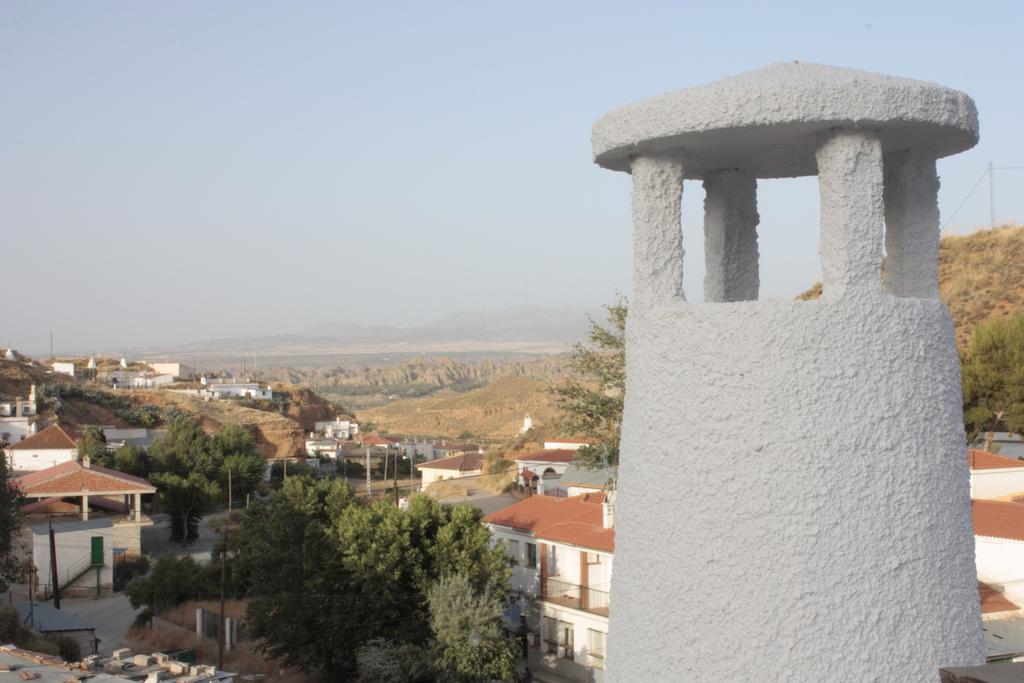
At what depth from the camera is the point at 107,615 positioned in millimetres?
32656

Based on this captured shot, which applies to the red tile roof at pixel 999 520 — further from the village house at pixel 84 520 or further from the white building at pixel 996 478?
the village house at pixel 84 520

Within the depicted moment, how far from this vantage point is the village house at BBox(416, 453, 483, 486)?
51.7 meters

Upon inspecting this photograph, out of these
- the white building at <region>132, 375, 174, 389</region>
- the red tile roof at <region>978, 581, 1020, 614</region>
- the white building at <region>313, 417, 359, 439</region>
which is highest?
the white building at <region>132, 375, 174, 389</region>

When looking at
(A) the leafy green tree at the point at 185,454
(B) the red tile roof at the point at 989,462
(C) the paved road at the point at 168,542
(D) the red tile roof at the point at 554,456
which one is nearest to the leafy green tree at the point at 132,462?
(A) the leafy green tree at the point at 185,454

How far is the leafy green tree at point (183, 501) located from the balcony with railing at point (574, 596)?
22.1 m

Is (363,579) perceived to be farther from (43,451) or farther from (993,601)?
(43,451)

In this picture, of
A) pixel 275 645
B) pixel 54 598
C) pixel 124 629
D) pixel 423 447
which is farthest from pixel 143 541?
pixel 423 447

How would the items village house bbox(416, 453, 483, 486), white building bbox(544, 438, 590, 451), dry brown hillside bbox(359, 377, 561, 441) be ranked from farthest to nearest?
dry brown hillside bbox(359, 377, 561, 441)
village house bbox(416, 453, 483, 486)
white building bbox(544, 438, 590, 451)

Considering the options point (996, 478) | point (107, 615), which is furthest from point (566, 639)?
point (107, 615)

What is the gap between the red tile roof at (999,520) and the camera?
20.0 metres

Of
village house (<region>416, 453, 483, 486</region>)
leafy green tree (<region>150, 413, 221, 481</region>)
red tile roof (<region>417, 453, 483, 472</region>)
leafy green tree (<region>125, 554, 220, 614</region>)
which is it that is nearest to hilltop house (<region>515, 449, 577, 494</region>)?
village house (<region>416, 453, 483, 486</region>)

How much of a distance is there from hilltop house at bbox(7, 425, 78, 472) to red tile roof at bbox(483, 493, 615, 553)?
2687 cm

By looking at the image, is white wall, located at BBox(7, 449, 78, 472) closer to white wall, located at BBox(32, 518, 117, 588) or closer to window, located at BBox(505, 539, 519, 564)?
white wall, located at BBox(32, 518, 117, 588)

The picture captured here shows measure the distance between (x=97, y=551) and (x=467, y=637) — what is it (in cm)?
1873
